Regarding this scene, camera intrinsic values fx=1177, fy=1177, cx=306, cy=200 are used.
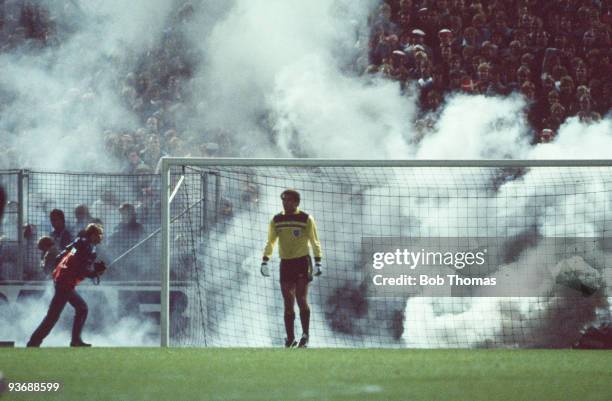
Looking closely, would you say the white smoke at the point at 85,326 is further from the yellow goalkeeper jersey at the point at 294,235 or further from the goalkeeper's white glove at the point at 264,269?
the yellow goalkeeper jersey at the point at 294,235

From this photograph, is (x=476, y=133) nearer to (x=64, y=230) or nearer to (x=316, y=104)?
(x=316, y=104)

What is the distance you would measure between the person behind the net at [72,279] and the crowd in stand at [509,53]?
3976 millimetres

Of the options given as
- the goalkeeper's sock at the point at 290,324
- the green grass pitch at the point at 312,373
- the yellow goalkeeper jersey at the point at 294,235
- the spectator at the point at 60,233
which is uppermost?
the spectator at the point at 60,233

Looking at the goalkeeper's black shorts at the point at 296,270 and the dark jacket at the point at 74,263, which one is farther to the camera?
the dark jacket at the point at 74,263

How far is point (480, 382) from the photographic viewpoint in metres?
5.70

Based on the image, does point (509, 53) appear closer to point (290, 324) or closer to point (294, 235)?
point (294, 235)

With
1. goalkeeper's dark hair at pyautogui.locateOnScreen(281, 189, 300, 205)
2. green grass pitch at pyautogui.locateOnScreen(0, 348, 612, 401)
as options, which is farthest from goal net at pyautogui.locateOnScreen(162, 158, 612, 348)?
green grass pitch at pyautogui.locateOnScreen(0, 348, 612, 401)

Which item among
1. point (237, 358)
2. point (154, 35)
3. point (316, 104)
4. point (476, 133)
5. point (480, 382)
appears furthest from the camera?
point (154, 35)

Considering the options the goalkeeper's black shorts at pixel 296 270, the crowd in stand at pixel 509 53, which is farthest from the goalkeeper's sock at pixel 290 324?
the crowd in stand at pixel 509 53

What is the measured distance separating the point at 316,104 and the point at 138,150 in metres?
2.00

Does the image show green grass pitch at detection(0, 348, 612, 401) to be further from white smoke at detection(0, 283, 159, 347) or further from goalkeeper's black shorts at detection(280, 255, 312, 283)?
white smoke at detection(0, 283, 159, 347)

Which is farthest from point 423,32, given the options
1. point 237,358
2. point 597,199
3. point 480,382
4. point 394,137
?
point 480,382

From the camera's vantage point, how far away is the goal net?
852 centimetres

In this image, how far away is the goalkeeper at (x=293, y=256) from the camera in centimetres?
841
